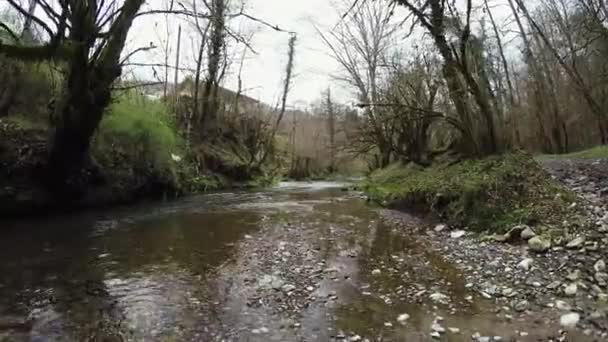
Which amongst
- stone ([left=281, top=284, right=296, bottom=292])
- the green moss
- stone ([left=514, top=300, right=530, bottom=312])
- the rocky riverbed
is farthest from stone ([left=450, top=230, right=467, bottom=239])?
stone ([left=281, top=284, right=296, bottom=292])

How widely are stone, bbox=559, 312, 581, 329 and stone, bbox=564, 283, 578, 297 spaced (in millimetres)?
402

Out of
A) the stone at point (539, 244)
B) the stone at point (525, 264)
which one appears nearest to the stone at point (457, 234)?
the stone at point (539, 244)

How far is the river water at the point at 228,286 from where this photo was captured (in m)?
3.45

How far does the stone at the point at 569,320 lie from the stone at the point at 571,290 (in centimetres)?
40

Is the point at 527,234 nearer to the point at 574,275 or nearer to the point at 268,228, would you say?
the point at 574,275

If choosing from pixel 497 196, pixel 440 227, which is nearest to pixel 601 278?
pixel 497 196

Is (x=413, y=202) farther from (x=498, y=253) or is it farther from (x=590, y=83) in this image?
(x=590, y=83)

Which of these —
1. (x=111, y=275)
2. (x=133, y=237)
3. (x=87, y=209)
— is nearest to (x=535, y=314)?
(x=111, y=275)

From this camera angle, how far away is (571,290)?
3816 millimetres

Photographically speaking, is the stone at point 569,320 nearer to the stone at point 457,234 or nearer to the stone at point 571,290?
the stone at point 571,290

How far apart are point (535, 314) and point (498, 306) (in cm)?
31

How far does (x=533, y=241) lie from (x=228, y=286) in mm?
3702

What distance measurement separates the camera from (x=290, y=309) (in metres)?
3.91

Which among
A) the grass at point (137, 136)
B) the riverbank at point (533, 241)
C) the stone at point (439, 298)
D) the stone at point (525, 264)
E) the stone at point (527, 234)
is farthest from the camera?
the grass at point (137, 136)
